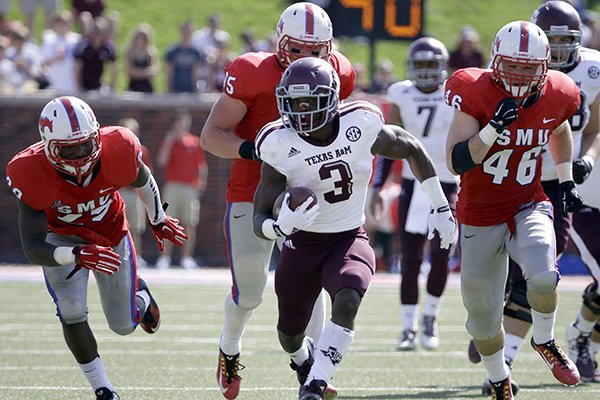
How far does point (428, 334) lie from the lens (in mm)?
8305

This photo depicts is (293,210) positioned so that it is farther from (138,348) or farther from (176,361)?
(138,348)

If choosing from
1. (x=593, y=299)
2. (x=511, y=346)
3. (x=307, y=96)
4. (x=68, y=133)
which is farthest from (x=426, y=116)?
(x=68, y=133)

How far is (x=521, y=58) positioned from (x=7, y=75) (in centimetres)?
1120

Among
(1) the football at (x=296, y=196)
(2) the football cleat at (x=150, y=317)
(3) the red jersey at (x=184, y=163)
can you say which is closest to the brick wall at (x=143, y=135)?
(3) the red jersey at (x=184, y=163)

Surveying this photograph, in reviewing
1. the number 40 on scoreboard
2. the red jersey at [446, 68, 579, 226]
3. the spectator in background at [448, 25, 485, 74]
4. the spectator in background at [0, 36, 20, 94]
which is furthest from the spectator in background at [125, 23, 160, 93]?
the red jersey at [446, 68, 579, 226]

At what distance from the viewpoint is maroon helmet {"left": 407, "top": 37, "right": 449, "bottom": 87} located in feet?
28.2

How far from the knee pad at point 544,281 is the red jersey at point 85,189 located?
1.98 metres

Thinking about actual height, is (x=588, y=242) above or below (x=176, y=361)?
above

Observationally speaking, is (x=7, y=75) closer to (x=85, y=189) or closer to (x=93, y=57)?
(x=93, y=57)

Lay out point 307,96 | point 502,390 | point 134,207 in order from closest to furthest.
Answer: point 307,96
point 502,390
point 134,207

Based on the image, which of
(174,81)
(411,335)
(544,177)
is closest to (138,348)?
(411,335)

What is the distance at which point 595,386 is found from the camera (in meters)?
6.64

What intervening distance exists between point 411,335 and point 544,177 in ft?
6.61

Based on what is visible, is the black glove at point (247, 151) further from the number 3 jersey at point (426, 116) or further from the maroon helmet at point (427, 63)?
the maroon helmet at point (427, 63)
